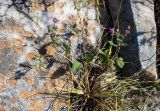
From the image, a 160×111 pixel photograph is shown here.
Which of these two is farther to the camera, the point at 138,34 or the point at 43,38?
the point at 138,34

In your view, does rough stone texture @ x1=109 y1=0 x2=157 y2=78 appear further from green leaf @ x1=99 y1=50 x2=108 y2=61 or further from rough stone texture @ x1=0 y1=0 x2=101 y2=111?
rough stone texture @ x1=0 y1=0 x2=101 y2=111

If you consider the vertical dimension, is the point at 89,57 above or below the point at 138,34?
below

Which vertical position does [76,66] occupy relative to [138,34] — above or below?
below

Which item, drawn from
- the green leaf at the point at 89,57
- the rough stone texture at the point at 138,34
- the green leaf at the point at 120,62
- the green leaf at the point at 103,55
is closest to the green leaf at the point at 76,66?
the green leaf at the point at 89,57

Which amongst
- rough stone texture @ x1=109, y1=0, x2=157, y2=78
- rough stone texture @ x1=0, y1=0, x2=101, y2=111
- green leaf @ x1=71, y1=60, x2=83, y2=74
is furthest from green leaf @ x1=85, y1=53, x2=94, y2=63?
rough stone texture @ x1=109, y1=0, x2=157, y2=78

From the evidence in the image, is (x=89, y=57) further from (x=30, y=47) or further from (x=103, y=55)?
(x=30, y=47)

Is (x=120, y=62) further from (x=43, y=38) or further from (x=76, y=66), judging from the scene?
(x=43, y=38)

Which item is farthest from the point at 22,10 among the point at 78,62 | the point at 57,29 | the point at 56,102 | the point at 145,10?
the point at 145,10

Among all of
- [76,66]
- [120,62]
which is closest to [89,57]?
[76,66]

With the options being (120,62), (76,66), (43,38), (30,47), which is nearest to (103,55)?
(120,62)
